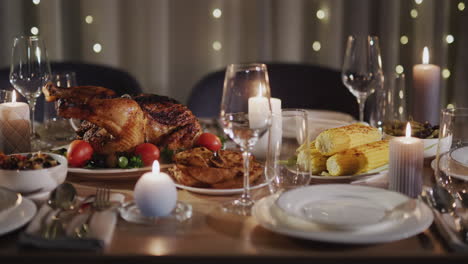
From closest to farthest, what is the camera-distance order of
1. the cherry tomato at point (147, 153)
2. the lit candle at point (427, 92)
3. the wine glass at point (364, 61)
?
the cherry tomato at point (147, 153), the lit candle at point (427, 92), the wine glass at point (364, 61)

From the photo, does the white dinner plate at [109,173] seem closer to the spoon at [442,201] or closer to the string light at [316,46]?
the spoon at [442,201]

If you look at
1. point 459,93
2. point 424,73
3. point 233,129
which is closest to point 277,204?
point 233,129

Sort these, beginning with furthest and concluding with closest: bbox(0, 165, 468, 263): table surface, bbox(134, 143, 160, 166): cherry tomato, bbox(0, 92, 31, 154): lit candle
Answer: bbox(0, 92, 31, 154): lit candle < bbox(134, 143, 160, 166): cherry tomato < bbox(0, 165, 468, 263): table surface

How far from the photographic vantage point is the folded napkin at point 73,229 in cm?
91

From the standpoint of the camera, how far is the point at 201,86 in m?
2.70

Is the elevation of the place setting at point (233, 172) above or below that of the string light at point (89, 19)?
below

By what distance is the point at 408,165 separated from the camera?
1176 mm

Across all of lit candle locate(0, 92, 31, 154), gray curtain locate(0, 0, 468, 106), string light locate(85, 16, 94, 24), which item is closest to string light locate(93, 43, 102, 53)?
gray curtain locate(0, 0, 468, 106)

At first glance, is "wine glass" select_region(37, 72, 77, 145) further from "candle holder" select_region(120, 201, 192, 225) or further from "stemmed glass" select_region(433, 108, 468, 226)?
"stemmed glass" select_region(433, 108, 468, 226)

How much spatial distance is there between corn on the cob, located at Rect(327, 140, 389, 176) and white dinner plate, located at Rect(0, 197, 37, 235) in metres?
0.61

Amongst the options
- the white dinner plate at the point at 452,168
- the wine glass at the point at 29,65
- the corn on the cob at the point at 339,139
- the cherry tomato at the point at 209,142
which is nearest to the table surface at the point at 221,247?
the white dinner plate at the point at 452,168

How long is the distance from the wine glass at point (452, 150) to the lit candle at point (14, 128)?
991mm

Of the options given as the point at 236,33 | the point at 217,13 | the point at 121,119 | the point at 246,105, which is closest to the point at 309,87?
the point at 236,33

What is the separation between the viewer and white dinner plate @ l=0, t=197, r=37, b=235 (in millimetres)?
971
